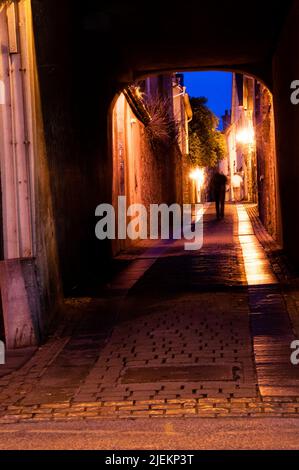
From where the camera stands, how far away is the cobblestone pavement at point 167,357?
15.9 feet

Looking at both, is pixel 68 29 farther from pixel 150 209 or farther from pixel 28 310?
pixel 150 209

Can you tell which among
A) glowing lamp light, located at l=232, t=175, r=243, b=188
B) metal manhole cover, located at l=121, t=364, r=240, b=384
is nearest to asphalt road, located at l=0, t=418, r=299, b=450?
metal manhole cover, located at l=121, t=364, r=240, b=384

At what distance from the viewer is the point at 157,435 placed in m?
4.20

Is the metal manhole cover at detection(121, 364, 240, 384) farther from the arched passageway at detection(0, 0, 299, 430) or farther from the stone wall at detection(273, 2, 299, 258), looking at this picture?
the stone wall at detection(273, 2, 299, 258)

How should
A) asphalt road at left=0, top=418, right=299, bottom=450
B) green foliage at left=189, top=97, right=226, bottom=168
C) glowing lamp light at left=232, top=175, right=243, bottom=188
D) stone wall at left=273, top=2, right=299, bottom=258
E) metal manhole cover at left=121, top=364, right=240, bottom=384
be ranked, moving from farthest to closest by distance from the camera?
glowing lamp light at left=232, top=175, right=243, bottom=188 → green foliage at left=189, top=97, right=226, bottom=168 → stone wall at left=273, top=2, right=299, bottom=258 → metal manhole cover at left=121, top=364, right=240, bottom=384 → asphalt road at left=0, top=418, right=299, bottom=450

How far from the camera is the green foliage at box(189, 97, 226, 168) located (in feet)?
136

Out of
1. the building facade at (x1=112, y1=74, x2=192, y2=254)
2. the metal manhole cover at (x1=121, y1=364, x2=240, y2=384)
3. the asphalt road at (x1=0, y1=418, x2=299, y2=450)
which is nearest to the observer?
the asphalt road at (x1=0, y1=418, x2=299, y2=450)

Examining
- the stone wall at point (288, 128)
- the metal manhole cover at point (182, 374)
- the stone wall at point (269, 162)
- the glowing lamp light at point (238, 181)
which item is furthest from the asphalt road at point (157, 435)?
the glowing lamp light at point (238, 181)

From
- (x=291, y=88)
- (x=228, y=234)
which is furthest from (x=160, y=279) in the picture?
(x=228, y=234)

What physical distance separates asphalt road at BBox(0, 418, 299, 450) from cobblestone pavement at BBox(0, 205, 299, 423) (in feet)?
0.53

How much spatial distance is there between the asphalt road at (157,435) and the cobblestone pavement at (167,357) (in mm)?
161

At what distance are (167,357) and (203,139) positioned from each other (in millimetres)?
36460

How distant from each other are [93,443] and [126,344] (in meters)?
2.53

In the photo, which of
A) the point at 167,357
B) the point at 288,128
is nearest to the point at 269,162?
the point at 288,128
